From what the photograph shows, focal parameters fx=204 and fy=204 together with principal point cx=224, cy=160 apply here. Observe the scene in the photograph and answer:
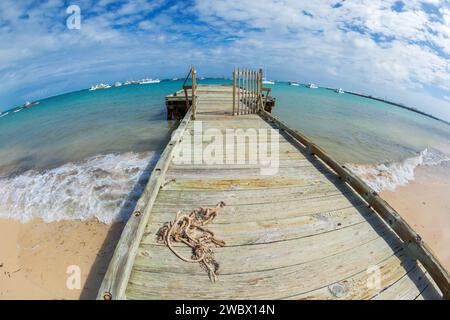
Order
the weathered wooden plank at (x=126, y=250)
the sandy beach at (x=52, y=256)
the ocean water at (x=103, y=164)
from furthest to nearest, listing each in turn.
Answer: the ocean water at (x=103, y=164) < the sandy beach at (x=52, y=256) < the weathered wooden plank at (x=126, y=250)

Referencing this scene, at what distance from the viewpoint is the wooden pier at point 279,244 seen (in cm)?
240

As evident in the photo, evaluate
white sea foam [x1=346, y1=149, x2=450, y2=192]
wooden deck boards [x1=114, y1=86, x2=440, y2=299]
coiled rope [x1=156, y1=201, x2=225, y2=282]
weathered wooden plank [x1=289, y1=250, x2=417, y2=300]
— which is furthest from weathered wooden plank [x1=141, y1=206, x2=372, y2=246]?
white sea foam [x1=346, y1=149, x2=450, y2=192]

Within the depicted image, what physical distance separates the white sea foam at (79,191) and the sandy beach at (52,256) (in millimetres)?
392

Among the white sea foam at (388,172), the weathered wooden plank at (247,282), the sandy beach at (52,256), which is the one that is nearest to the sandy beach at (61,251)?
the sandy beach at (52,256)

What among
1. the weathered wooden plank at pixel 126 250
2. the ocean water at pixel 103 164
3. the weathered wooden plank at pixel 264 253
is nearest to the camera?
the weathered wooden plank at pixel 126 250

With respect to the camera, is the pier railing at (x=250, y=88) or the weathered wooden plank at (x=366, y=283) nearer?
the weathered wooden plank at (x=366, y=283)

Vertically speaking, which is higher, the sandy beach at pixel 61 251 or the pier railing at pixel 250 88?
the pier railing at pixel 250 88

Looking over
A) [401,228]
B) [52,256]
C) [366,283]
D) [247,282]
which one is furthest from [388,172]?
[52,256]

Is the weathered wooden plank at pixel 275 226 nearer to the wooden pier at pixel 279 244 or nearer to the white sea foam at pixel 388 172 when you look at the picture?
the wooden pier at pixel 279 244

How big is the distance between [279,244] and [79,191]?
7122mm

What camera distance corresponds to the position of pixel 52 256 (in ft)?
15.5

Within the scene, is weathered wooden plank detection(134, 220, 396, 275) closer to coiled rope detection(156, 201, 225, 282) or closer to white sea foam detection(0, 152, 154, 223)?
coiled rope detection(156, 201, 225, 282)
